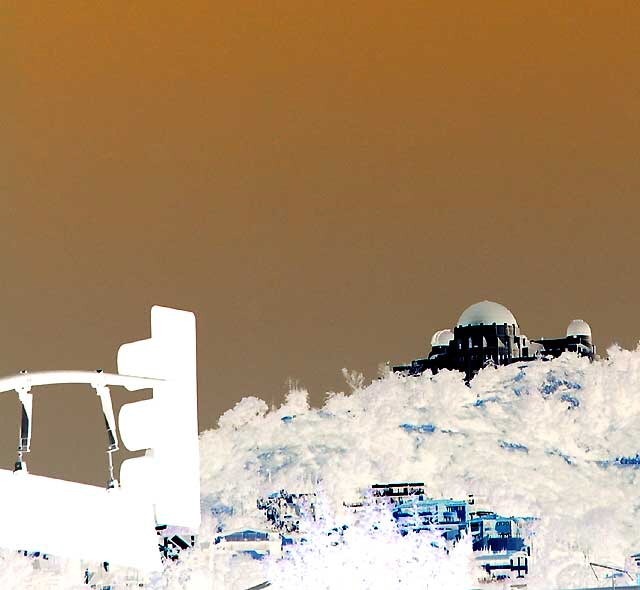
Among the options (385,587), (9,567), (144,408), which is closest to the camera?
(144,408)

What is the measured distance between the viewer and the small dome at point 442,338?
60.9 meters

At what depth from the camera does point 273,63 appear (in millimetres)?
55906

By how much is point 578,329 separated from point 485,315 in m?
4.24

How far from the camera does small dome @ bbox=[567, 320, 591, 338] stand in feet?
195

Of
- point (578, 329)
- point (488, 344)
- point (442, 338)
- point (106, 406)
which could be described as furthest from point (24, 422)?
point (488, 344)

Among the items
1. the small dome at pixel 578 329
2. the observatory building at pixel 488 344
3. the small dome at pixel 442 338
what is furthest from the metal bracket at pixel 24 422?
the small dome at pixel 442 338

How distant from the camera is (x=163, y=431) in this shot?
138cm

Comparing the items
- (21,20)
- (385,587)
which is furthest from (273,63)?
(385,587)

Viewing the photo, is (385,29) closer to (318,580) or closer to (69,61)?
(69,61)

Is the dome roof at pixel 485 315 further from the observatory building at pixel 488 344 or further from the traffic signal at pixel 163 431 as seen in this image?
the traffic signal at pixel 163 431

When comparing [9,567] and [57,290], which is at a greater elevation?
[57,290]

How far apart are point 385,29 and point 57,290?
16.4 m

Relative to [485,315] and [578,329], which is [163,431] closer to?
[485,315]

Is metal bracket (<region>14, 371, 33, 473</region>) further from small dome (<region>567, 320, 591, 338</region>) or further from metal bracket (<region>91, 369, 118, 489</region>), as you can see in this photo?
small dome (<region>567, 320, 591, 338</region>)
